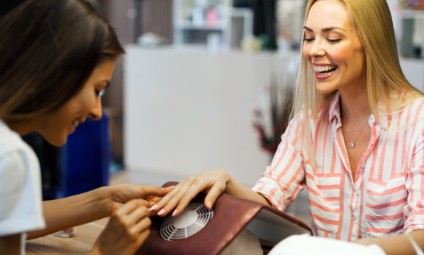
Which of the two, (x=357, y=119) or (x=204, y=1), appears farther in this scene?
(x=204, y=1)

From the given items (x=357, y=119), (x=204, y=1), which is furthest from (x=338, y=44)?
(x=204, y=1)

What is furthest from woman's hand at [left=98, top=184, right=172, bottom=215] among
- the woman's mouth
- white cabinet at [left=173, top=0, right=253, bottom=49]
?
white cabinet at [left=173, top=0, right=253, bottom=49]

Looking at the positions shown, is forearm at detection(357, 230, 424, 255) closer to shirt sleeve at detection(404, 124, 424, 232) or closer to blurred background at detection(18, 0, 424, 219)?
shirt sleeve at detection(404, 124, 424, 232)

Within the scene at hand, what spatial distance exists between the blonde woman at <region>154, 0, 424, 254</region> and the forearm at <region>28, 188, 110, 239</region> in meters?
0.20

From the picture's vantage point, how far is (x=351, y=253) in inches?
38.6

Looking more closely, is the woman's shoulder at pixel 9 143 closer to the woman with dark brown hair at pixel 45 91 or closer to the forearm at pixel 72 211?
the woman with dark brown hair at pixel 45 91

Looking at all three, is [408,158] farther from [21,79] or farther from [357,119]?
[21,79]

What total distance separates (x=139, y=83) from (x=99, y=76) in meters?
4.12

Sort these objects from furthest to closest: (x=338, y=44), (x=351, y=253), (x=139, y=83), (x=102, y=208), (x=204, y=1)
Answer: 1. (x=204, y=1)
2. (x=139, y=83)
3. (x=338, y=44)
4. (x=102, y=208)
5. (x=351, y=253)

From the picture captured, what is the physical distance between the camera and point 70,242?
1.43 m

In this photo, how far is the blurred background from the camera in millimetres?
3969

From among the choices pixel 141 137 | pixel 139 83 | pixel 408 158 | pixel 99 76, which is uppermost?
pixel 99 76

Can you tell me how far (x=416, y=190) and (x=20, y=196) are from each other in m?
0.89

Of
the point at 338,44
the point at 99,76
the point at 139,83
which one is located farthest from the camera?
the point at 139,83
